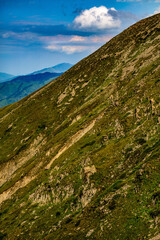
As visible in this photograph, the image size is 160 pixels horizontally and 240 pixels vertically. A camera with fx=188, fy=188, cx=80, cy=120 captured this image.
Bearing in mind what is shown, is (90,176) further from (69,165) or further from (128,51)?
(128,51)

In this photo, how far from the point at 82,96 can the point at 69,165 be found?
55.9 m

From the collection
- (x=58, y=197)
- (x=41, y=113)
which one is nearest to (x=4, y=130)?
(x=41, y=113)

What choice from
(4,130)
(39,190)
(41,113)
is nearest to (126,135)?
(39,190)

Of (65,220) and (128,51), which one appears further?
(128,51)

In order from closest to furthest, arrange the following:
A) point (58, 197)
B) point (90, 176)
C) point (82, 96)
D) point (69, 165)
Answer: point (90, 176)
point (58, 197)
point (69, 165)
point (82, 96)

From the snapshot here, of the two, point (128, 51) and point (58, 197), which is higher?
point (128, 51)

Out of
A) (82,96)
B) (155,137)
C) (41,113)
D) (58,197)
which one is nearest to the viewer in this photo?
(155,137)

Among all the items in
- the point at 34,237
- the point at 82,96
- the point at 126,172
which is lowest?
the point at 34,237

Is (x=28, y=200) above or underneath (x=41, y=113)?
underneath

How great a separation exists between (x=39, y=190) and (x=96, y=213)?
2351 centimetres

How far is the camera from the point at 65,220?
102ft

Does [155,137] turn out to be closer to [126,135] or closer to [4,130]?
[126,135]

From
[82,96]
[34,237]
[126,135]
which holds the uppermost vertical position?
[82,96]

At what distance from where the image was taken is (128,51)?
334ft
